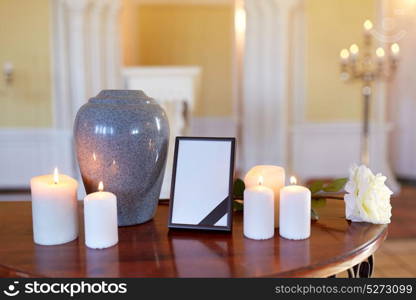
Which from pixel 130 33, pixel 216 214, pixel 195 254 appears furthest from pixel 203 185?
pixel 130 33

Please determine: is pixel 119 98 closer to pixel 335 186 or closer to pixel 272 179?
pixel 272 179

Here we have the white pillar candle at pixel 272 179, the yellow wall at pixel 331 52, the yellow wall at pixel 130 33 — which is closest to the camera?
the white pillar candle at pixel 272 179

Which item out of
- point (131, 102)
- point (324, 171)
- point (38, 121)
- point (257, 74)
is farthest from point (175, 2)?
point (131, 102)

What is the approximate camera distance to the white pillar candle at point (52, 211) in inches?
34.9

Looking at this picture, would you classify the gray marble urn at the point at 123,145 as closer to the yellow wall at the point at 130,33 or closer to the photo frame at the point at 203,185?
the photo frame at the point at 203,185

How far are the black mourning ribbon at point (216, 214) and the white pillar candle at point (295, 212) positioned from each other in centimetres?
13

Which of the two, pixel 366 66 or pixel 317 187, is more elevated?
pixel 366 66

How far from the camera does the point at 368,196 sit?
958 millimetres

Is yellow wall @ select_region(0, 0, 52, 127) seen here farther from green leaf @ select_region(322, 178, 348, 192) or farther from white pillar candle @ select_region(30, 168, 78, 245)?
green leaf @ select_region(322, 178, 348, 192)

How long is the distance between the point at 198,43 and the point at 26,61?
7.51 feet

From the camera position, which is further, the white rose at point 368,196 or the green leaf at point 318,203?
the green leaf at point 318,203

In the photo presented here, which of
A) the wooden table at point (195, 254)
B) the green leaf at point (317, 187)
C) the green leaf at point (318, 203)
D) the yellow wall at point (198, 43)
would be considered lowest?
the wooden table at point (195, 254)

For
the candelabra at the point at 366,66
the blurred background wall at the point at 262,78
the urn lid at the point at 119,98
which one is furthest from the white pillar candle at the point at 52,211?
the blurred background wall at the point at 262,78

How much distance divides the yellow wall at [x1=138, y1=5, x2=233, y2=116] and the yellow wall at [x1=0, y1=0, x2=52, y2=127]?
1.71 m
